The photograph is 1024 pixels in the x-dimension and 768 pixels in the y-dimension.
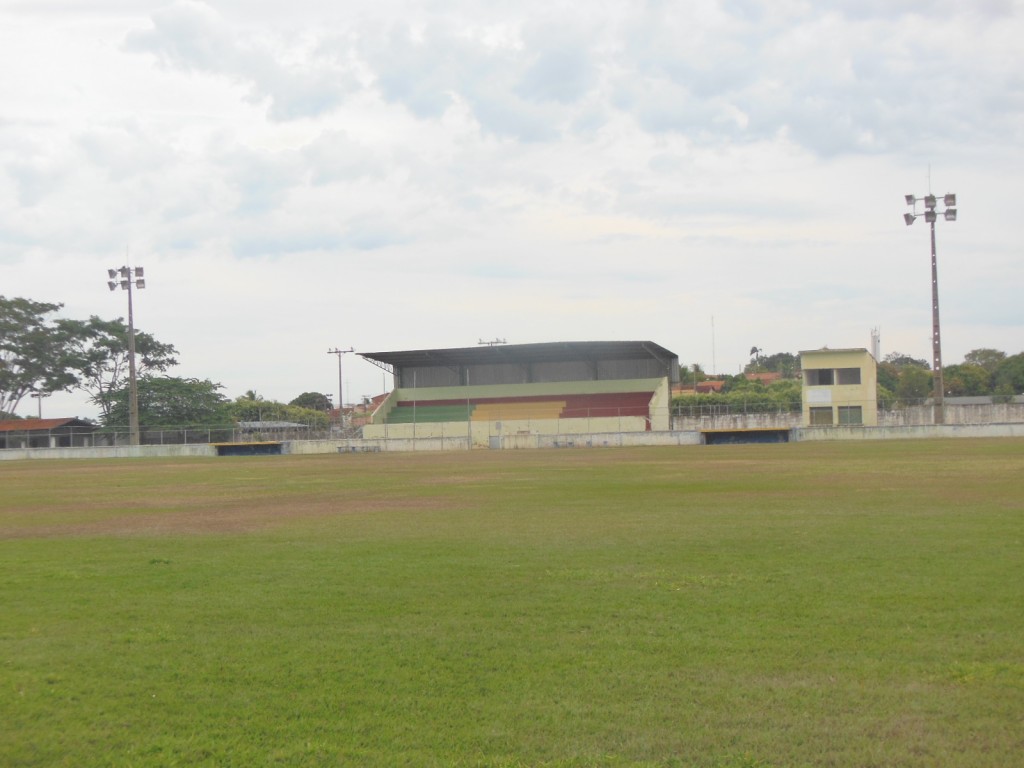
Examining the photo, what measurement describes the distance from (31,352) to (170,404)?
1523 cm

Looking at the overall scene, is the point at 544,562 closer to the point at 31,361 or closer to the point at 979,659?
the point at 979,659

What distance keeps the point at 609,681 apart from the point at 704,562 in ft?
17.7

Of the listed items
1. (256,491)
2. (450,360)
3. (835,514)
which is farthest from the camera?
(450,360)

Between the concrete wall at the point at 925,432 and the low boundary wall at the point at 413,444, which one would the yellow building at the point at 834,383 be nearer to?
the low boundary wall at the point at 413,444

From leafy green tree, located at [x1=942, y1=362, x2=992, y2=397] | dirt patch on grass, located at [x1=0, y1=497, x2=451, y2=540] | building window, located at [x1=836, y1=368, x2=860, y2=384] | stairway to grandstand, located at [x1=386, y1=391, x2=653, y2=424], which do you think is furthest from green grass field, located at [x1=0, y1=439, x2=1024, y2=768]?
leafy green tree, located at [x1=942, y1=362, x2=992, y2=397]

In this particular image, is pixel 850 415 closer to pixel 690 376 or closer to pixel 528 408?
pixel 528 408

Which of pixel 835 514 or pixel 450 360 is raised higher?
pixel 450 360

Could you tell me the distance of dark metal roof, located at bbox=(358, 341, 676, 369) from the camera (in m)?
82.4

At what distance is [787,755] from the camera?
18.4ft

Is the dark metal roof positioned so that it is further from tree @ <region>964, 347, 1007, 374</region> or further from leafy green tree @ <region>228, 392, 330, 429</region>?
tree @ <region>964, 347, 1007, 374</region>

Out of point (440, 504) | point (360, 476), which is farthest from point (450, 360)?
point (440, 504)

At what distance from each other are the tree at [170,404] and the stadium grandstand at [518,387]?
1581 centimetres

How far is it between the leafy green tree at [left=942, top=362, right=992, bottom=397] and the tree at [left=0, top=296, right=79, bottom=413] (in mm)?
100073

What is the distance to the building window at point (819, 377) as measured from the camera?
7400 cm
